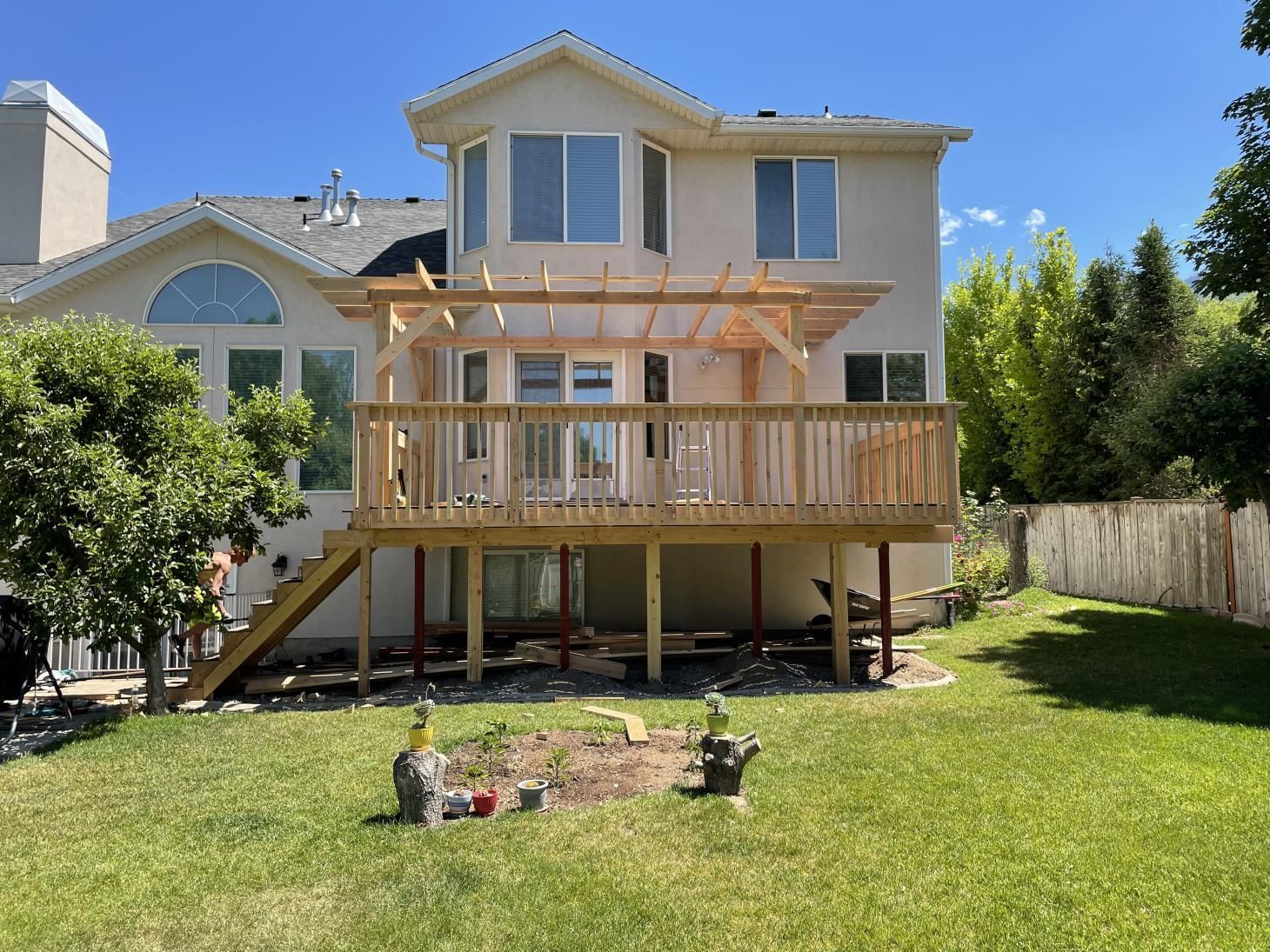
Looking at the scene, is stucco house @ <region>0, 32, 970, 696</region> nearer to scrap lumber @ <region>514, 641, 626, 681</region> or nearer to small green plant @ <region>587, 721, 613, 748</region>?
scrap lumber @ <region>514, 641, 626, 681</region>

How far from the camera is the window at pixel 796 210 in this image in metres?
12.5

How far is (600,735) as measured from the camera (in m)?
6.58

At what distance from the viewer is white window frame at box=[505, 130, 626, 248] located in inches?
457

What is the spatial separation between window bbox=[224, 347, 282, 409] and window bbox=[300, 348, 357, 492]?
389 millimetres

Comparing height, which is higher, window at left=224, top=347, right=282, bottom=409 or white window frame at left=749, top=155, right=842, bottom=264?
white window frame at left=749, top=155, right=842, bottom=264

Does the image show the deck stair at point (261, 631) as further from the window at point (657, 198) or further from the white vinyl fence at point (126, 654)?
the window at point (657, 198)

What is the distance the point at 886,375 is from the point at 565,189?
5.48m

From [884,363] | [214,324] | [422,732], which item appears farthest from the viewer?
[884,363]

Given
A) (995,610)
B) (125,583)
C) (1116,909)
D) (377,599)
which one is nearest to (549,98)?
(377,599)

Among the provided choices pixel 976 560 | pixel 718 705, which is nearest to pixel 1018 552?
pixel 976 560

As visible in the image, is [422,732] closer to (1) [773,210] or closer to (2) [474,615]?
(2) [474,615]

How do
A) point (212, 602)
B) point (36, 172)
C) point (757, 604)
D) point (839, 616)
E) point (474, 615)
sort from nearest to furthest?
point (212, 602) → point (474, 615) → point (839, 616) → point (757, 604) → point (36, 172)

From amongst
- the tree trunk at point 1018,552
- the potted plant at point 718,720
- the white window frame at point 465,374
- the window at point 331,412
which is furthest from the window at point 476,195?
the tree trunk at point 1018,552

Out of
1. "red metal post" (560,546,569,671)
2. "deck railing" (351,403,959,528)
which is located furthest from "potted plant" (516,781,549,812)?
"red metal post" (560,546,569,671)
